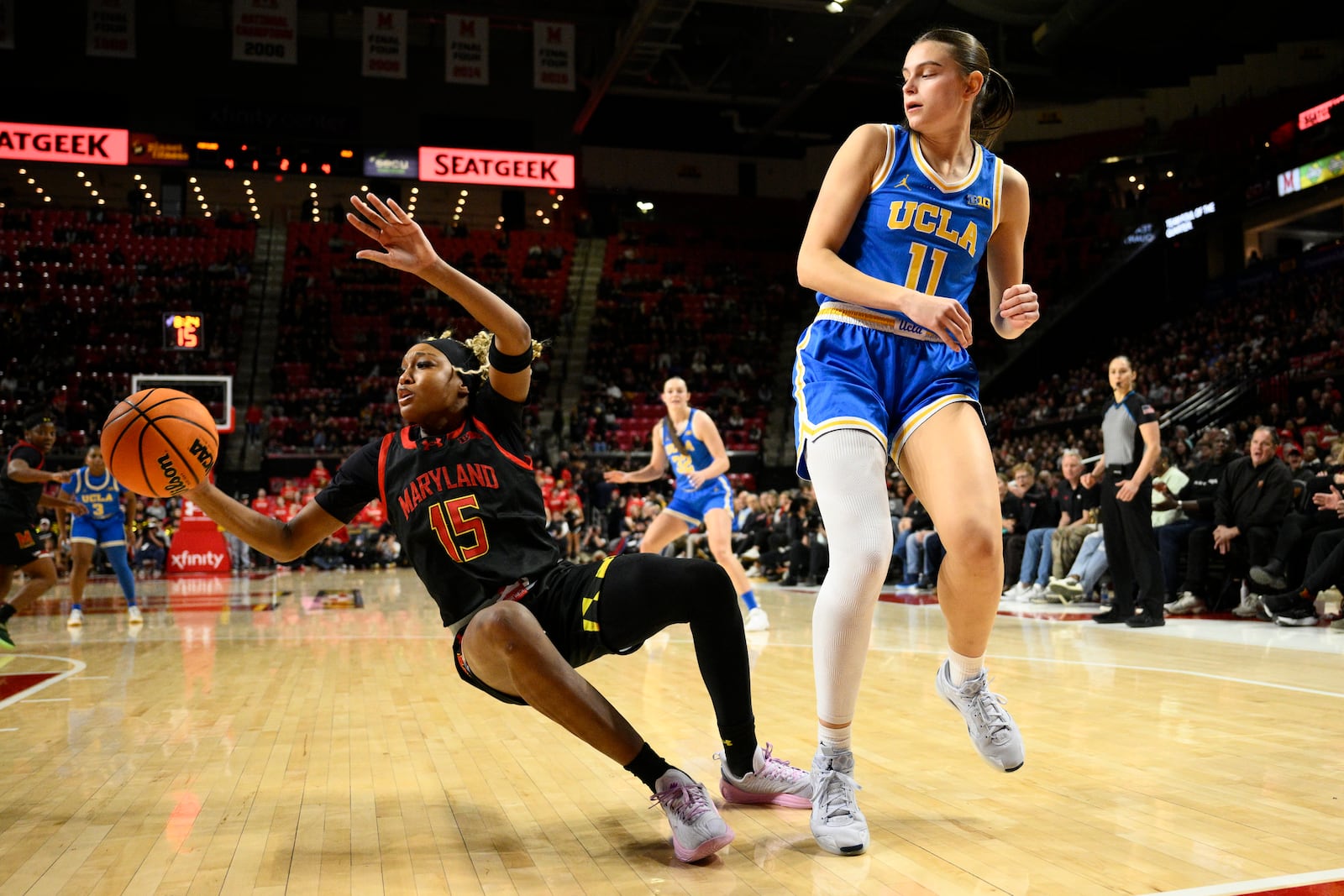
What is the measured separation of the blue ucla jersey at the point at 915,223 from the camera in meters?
2.88

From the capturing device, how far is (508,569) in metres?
2.81

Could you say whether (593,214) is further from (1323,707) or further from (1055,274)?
(1323,707)

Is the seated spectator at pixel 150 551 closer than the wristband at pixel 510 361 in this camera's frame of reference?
No

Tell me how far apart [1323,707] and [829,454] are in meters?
2.84

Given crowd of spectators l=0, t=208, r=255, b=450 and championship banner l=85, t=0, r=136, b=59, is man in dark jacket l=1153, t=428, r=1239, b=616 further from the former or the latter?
championship banner l=85, t=0, r=136, b=59

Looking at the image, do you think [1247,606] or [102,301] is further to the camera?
[102,301]

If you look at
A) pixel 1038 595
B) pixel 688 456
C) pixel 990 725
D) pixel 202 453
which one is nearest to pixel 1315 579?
pixel 1038 595

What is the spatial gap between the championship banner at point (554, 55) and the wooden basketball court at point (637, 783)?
61.0 ft

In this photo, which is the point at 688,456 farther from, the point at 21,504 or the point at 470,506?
the point at 470,506

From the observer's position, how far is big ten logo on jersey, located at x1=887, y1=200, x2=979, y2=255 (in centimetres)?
287

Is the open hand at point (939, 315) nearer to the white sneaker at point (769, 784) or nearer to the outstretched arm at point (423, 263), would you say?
the outstretched arm at point (423, 263)

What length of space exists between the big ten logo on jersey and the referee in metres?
5.07

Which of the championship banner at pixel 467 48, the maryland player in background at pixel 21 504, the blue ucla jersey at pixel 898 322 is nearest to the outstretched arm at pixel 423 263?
the blue ucla jersey at pixel 898 322

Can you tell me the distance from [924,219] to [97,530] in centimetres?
969
